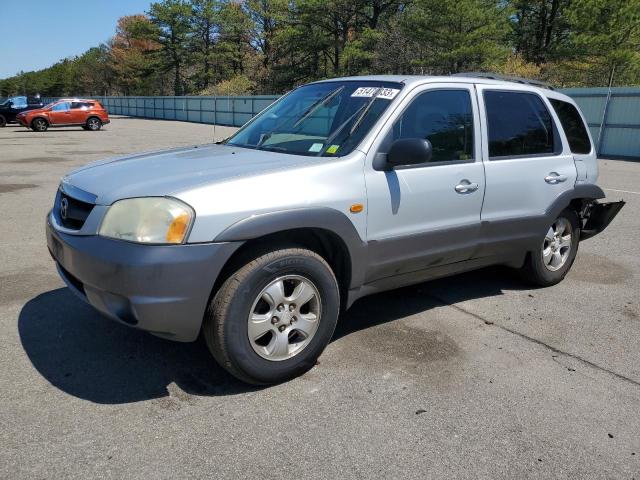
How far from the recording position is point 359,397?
3.04 m

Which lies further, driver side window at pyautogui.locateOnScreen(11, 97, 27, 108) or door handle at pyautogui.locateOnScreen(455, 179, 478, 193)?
driver side window at pyautogui.locateOnScreen(11, 97, 27, 108)

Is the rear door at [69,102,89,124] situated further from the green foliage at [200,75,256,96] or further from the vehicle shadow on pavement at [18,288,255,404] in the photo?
the vehicle shadow on pavement at [18,288,255,404]

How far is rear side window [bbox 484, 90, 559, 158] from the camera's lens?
13.7ft

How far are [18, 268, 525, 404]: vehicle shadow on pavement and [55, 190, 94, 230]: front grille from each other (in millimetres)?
867

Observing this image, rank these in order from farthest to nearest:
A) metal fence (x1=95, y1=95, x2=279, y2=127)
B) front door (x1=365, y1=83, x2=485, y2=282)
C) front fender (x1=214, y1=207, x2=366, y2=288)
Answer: metal fence (x1=95, y1=95, x2=279, y2=127)
front door (x1=365, y1=83, x2=485, y2=282)
front fender (x1=214, y1=207, x2=366, y2=288)

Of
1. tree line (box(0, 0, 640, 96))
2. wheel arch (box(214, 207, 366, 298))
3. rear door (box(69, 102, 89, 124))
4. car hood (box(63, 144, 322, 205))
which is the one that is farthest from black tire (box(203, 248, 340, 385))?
tree line (box(0, 0, 640, 96))

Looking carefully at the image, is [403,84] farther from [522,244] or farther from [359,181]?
[522,244]

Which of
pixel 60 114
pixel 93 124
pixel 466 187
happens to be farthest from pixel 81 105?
pixel 466 187

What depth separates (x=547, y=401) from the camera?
10.1ft

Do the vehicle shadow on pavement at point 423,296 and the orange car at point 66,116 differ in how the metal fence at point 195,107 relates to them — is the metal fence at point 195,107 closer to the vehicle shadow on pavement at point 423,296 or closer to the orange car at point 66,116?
the orange car at point 66,116

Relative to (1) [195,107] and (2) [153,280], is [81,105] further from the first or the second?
(2) [153,280]

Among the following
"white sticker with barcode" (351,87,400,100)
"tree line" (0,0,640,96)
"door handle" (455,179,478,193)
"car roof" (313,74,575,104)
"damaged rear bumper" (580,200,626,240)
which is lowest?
"damaged rear bumper" (580,200,626,240)

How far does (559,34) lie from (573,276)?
4279 centimetres

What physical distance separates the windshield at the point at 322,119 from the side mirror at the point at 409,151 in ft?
0.85
